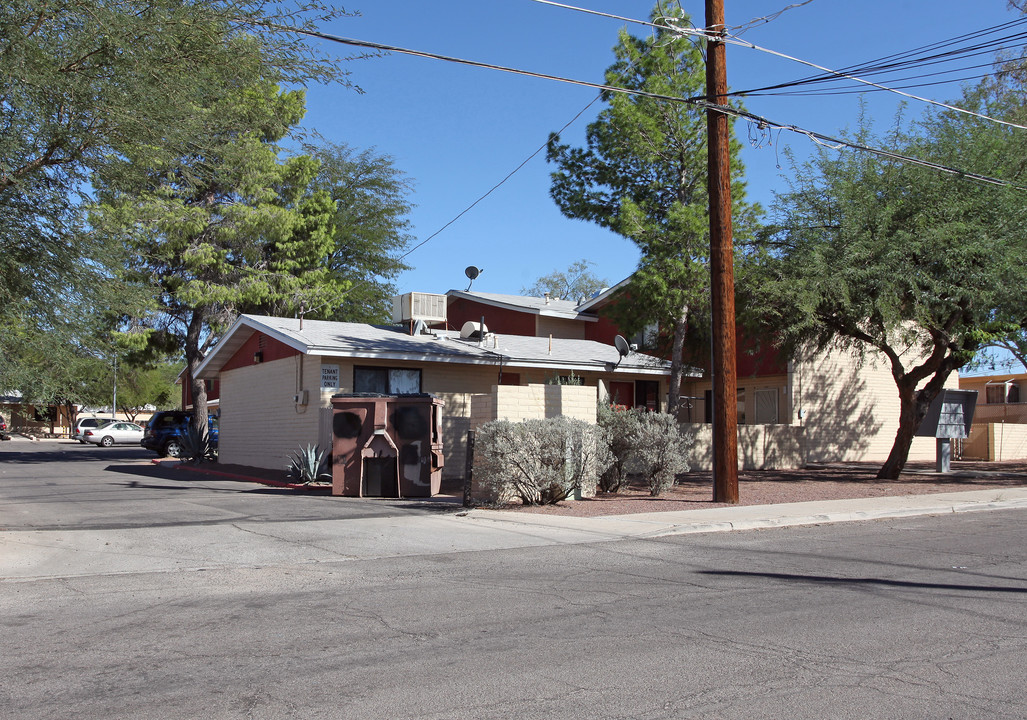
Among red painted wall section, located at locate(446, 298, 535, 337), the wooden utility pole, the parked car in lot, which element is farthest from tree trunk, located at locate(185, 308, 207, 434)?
the parked car in lot

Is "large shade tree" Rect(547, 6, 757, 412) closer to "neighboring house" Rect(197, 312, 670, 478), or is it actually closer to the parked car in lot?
"neighboring house" Rect(197, 312, 670, 478)

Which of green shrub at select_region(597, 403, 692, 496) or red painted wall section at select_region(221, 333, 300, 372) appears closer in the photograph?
green shrub at select_region(597, 403, 692, 496)

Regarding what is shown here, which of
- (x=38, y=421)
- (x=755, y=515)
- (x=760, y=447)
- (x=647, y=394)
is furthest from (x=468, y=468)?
(x=38, y=421)

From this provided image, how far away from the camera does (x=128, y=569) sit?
925cm

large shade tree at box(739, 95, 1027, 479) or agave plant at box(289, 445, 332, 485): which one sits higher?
large shade tree at box(739, 95, 1027, 479)

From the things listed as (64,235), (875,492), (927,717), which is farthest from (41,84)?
(875,492)

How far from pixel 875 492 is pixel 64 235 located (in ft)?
52.5

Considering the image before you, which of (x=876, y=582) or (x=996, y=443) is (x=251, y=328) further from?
(x=996, y=443)

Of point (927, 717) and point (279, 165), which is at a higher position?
point (279, 165)

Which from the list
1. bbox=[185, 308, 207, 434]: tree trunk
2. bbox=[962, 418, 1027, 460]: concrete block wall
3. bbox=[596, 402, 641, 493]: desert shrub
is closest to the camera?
bbox=[596, 402, 641, 493]: desert shrub

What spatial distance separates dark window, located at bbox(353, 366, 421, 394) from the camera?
2194 cm

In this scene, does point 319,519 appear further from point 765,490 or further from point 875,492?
point 875,492

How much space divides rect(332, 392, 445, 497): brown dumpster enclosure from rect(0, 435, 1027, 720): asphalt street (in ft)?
14.0

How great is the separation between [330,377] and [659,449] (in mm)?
9021
